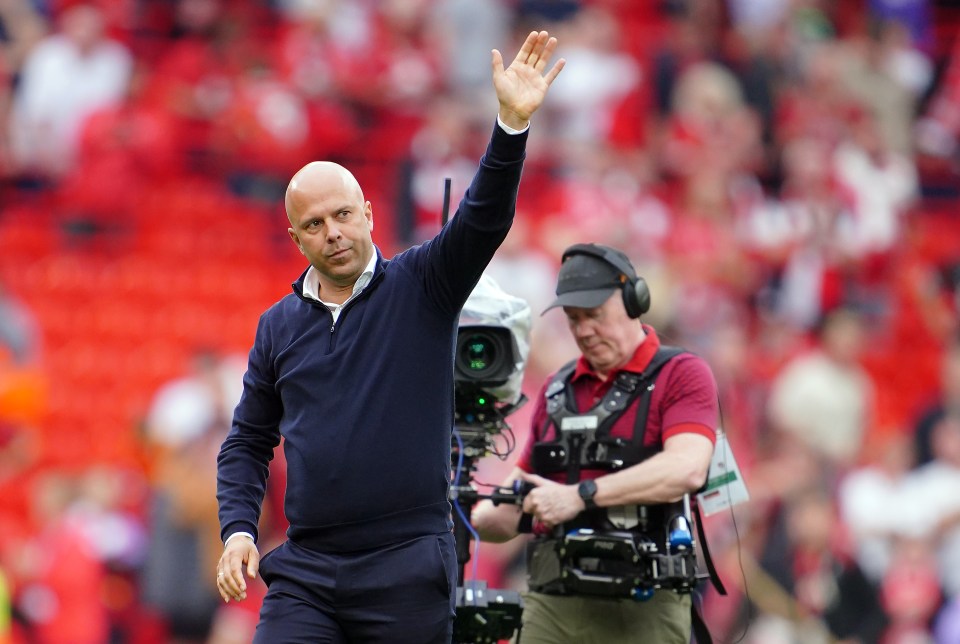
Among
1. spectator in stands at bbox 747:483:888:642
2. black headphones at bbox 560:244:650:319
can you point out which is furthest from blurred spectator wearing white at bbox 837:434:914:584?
black headphones at bbox 560:244:650:319

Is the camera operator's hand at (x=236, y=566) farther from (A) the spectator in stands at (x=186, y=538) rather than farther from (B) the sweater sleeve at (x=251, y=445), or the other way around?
(A) the spectator in stands at (x=186, y=538)

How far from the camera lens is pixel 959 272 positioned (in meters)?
15.0

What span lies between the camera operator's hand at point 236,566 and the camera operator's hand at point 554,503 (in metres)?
1.27

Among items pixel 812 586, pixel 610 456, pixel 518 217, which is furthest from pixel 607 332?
pixel 518 217

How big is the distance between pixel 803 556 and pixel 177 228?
286 inches

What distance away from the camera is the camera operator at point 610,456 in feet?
18.9

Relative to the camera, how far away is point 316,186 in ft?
15.9

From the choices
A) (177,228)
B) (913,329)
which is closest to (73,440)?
(177,228)

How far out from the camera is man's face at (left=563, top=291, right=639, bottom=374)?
610 centimetres

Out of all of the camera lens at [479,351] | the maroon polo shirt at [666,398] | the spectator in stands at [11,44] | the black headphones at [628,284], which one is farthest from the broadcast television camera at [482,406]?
the spectator in stands at [11,44]

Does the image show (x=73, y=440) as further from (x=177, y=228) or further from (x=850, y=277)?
(x=850, y=277)

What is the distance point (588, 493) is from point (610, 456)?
0.25 meters

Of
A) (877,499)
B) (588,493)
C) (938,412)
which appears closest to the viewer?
(588,493)

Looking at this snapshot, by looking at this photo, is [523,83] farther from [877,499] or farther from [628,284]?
[877,499]
